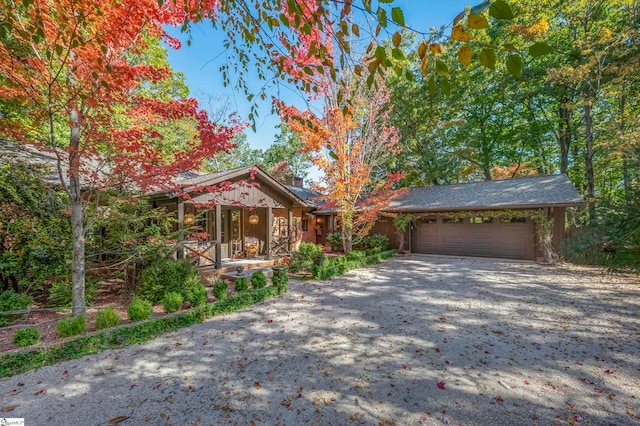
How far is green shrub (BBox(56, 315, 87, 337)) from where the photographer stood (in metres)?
4.39

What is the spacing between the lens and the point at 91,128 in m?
5.06

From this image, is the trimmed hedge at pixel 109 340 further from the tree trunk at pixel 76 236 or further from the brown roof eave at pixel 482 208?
the brown roof eave at pixel 482 208

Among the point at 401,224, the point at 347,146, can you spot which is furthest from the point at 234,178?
the point at 401,224

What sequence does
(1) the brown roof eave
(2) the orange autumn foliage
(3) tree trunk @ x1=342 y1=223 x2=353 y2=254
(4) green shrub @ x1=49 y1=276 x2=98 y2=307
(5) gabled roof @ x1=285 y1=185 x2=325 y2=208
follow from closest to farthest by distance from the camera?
(4) green shrub @ x1=49 y1=276 x2=98 y2=307, (2) the orange autumn foliage, (1) the brown roof eave, (3) tree trunk @ x1=342 y1=223 x2=353 y2=254, (5) gabled roof @ x1=285 y1=185 x2=325 y2=208

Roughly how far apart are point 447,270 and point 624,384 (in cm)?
721

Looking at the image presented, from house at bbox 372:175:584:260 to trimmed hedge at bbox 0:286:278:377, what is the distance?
37.0 ft

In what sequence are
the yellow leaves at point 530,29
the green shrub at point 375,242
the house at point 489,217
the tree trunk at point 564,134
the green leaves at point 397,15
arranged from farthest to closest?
the tree trunk at point 564,134
the green shrub at point 375,242
the yellow leaves at point 530,29
the house at point 489,217
the green leaves at point 397,15

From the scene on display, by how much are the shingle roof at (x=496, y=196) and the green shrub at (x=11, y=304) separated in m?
13.6

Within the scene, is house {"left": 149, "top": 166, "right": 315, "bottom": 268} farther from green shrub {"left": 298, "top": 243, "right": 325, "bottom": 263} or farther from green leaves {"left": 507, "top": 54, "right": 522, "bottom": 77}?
green leaves {"left": 507, "top": 54, "right": 522, "bottom": 77}

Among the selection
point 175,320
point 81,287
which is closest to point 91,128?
point 81,287

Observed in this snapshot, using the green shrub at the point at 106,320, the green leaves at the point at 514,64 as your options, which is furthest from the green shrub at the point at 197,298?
the green leaves at the point at 514,64

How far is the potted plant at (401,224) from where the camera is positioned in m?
14.9

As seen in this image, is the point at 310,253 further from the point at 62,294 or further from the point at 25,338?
the point at 25,338

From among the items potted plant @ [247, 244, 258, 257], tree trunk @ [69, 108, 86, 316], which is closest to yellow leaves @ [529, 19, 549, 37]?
potted plant @ [247, 244, 258, 257]
